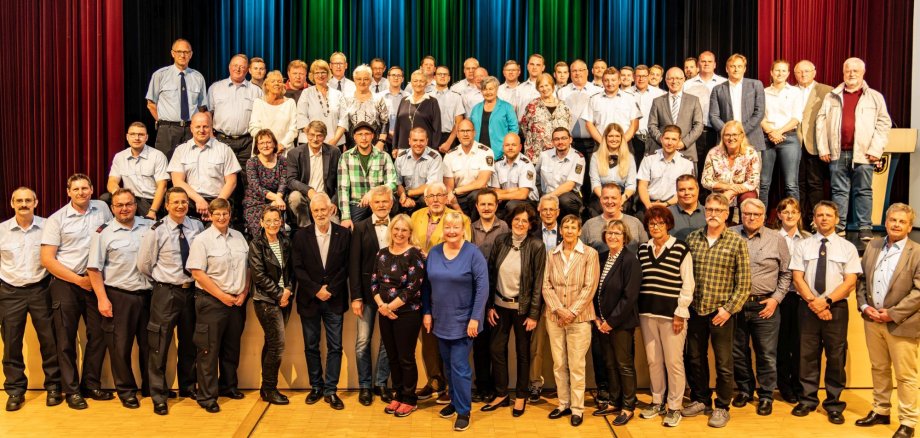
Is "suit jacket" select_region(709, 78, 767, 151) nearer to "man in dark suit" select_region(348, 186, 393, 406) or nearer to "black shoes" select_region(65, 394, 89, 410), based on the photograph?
"man in dark suit" select_region(348, 186, 393, 406)

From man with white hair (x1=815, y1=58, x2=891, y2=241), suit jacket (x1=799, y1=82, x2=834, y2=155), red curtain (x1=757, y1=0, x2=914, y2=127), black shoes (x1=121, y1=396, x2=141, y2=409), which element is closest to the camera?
black shoes (x1=121, y1=396, x2=141, y2=409)

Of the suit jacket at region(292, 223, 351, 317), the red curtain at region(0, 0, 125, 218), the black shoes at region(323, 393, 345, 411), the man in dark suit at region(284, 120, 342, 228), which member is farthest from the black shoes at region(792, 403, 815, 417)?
the red curtain at region(0, 0, 125, 218)

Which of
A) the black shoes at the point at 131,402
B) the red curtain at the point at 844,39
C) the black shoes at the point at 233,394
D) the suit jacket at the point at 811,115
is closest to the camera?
the black shoes at the point at 131,402

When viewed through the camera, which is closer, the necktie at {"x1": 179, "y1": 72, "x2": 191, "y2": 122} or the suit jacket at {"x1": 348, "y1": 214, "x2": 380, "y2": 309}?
the suit jacket at {"x1": 348, "y1": 214, "x2": 380, "y2": 309}

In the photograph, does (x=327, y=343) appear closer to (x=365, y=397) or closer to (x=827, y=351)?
(x=365, y=397)

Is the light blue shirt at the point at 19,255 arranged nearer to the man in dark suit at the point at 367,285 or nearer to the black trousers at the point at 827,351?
the man in dark suit at the point at 367,285

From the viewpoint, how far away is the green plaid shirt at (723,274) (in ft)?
18.2

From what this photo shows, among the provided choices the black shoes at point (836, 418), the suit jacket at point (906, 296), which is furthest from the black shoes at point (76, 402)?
the suit jacket at point (906, 296)

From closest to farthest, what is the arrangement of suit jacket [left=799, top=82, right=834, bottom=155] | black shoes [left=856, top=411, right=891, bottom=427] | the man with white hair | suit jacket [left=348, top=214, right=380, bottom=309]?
black shoes [left=856, top=411, right=891, bottom=427] < suit jacket [left=348, top=214, right=380, bottom=309] < the man with white hair < suit jacket [left=799, top=82, right=834, bottom=155]

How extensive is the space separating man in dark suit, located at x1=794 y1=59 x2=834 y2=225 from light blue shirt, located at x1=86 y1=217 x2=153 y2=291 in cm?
574

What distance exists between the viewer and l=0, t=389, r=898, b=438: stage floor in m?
5.50

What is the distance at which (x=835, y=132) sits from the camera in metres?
7.47

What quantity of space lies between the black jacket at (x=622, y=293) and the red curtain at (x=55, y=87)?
5.29 meters

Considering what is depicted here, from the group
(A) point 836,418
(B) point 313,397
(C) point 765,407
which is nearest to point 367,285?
(B) point 313,397
